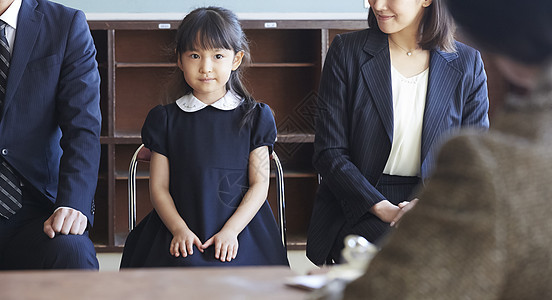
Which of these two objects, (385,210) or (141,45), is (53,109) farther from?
(141,45)

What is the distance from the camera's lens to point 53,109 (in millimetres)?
1882

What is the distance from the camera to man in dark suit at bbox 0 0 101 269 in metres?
1.73

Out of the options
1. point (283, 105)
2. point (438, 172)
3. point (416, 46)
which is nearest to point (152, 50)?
point (283, 105)

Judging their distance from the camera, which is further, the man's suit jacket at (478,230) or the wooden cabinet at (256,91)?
the wooden cabinet at (256,91)

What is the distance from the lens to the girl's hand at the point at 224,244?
5.84 feet

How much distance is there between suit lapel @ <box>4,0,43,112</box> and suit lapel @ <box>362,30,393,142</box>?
1016mm

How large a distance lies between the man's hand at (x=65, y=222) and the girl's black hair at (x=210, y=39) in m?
0.59

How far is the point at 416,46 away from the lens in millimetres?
1881

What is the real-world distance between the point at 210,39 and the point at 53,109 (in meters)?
0.54

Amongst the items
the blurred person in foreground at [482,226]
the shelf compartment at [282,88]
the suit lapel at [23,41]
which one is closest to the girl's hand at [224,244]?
the suit lapel at [23,41]

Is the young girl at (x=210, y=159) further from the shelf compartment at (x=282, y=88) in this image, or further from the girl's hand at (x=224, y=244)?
the shelf compartment at (x=282, y=88)

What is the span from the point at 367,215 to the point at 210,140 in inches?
23.2

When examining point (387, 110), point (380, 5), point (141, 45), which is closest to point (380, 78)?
point (387, 110)

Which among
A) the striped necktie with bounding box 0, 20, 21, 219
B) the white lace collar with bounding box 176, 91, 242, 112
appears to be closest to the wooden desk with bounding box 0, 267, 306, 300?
the striped necktie with bounding box 0, 20, 21, 219
